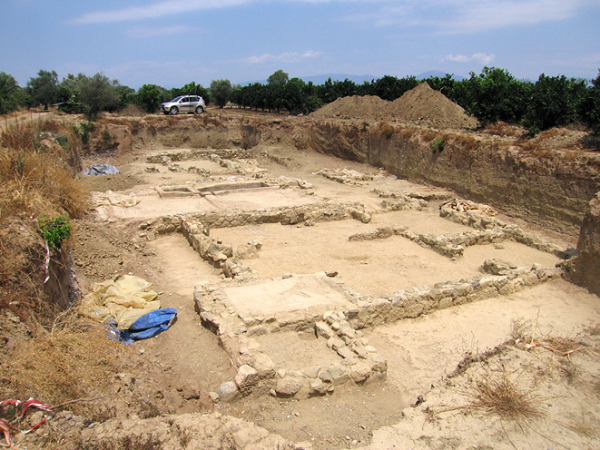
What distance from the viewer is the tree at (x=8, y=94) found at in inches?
966

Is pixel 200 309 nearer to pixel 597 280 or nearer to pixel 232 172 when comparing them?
pixel 597 280

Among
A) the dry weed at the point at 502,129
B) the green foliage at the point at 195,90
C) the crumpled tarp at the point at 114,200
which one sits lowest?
the crumpled tarp at the point at 114,200

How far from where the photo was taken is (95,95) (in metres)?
24.5

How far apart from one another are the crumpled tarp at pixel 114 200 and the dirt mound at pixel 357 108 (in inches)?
687

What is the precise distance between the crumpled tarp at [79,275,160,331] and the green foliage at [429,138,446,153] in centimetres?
1404

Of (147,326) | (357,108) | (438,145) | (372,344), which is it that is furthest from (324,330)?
(357,108)

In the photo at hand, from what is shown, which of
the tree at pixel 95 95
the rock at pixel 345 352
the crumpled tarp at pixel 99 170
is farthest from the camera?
the tree at pixel 95 95

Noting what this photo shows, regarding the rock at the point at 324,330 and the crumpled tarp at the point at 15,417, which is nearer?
the crumpled tarp at the point at 15,417

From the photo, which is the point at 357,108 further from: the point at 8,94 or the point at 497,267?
the point at 8,94

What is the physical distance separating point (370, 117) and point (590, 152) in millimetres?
15024

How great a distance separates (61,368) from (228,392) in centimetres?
182

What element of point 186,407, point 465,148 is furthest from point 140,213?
point 465,148

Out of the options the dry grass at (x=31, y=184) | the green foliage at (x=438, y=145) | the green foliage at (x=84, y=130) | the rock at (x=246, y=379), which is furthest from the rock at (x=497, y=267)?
the green foliage at (x=84, y=130)

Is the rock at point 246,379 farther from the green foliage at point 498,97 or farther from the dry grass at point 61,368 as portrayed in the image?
the green foliage at point 498,97
